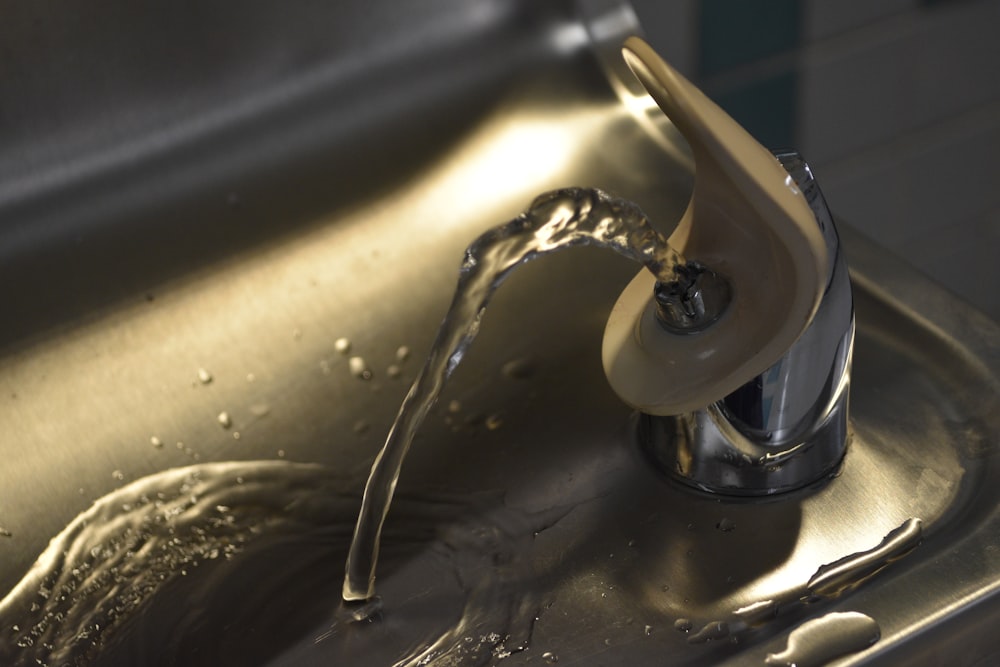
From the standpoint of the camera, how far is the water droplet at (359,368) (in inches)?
20.4

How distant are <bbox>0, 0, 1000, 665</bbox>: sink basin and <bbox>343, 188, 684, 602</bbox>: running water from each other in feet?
0.05

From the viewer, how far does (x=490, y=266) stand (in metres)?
0.40

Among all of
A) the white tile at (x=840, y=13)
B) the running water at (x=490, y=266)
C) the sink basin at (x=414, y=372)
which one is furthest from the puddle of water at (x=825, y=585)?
the white tile at (x=840, y=13)

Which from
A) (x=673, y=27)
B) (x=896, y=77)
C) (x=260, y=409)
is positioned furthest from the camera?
(x=896, y=77)

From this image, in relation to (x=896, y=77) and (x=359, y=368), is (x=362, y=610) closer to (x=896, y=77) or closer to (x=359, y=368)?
(x=359, y=368)

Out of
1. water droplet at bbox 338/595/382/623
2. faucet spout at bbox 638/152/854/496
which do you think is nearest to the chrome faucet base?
faucet spout at bbox 638/152/854/496

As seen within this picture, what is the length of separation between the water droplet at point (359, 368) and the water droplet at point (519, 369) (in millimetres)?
56

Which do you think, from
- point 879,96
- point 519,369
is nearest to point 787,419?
point 519,369

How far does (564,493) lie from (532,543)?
0.03 m

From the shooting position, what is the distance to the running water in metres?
0.39

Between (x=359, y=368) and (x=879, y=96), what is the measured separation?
503 mm

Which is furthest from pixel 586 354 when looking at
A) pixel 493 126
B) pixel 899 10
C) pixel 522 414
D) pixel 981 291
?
pixel 981 291

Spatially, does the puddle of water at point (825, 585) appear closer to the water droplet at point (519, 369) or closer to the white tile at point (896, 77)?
the water droplet at point (519, 369)

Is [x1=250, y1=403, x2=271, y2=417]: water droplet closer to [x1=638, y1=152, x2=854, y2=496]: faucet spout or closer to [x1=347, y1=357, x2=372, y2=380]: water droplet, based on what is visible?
Answer: [x1=347, y1=357, x2=372, y2=380]: water droplet
